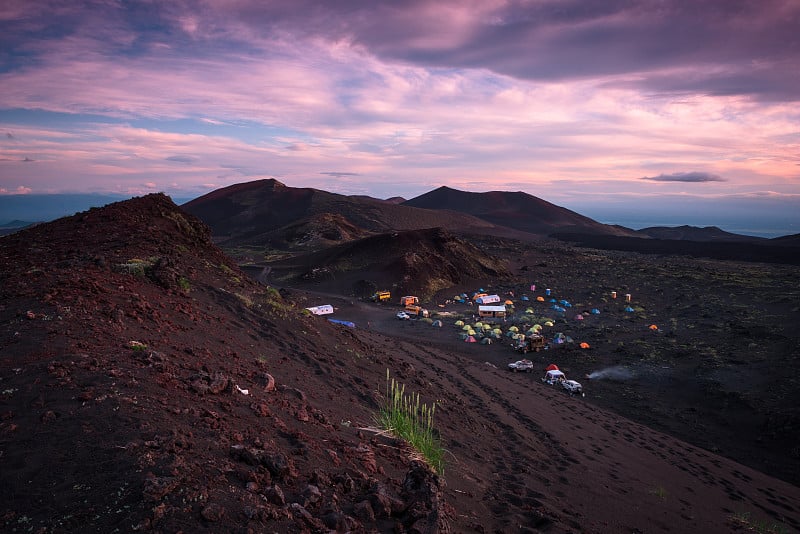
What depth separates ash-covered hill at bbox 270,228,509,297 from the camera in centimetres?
4391

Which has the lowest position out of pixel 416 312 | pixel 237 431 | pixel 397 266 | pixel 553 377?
pixel 553 377

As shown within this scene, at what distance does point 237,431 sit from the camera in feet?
16.9

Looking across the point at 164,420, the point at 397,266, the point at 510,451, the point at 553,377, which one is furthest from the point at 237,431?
the point at 397,266

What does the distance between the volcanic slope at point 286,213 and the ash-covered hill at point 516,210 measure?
26228 mm

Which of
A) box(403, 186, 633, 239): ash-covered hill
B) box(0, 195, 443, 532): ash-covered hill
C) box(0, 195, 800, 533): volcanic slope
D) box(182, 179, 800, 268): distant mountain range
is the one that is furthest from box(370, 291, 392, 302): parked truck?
box(403, 186, 633, 239): ash-covered hill

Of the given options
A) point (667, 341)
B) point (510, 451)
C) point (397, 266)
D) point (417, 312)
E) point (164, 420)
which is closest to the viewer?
point (164, 420)

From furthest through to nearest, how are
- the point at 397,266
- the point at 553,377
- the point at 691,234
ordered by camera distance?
the point at 691,234, the point at 397,266, the point at 553,377

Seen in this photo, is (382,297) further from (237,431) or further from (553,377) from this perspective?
(237,431)

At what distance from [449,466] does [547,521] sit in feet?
5.88

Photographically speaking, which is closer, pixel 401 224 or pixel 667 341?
pixel 667 341

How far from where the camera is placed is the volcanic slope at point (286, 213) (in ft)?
315

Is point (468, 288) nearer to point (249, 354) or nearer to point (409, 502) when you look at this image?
point (249, 354)

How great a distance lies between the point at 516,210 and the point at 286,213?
82.1 metres

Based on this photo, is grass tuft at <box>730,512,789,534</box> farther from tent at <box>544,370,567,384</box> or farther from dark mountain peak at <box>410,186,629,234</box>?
dark mountain peak at <box>410,186,629,234</box>
